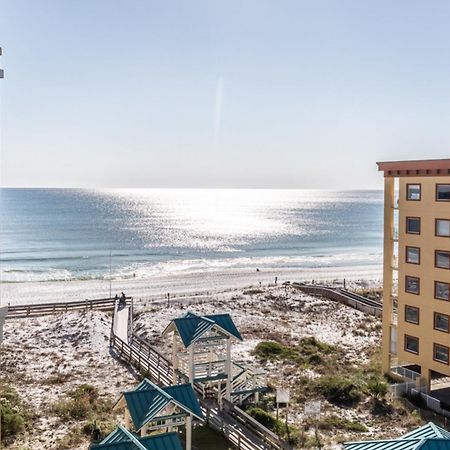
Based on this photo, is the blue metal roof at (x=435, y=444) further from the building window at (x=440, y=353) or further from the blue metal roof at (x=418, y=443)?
the building window at (x=440, y=353)

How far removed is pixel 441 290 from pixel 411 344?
3248 mm

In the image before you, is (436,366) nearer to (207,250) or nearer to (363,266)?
(363,266)

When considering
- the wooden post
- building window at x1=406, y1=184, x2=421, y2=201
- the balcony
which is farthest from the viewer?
the balcony

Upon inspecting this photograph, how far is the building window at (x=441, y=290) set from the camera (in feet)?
79.4

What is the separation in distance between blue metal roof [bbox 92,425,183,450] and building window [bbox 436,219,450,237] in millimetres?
16362

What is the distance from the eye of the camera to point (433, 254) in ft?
81.0

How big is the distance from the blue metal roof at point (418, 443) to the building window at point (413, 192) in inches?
572

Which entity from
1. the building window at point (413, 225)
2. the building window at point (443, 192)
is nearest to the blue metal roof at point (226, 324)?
the building window at point (413, 225)

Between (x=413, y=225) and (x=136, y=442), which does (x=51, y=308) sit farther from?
(x=136, y=442)

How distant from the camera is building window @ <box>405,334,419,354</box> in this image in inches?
1010

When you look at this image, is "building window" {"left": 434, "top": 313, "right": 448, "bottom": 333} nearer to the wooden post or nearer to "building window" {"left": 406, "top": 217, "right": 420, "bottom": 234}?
"building window" {"left": 406, "top": 217, "right": 420, "bottom": 234}

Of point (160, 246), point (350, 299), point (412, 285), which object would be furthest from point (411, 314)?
point (160, 246)

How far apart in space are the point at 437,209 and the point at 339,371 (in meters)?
9.50

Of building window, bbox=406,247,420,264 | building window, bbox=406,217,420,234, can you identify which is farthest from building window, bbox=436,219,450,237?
building window, bbox=406,247,420,264
